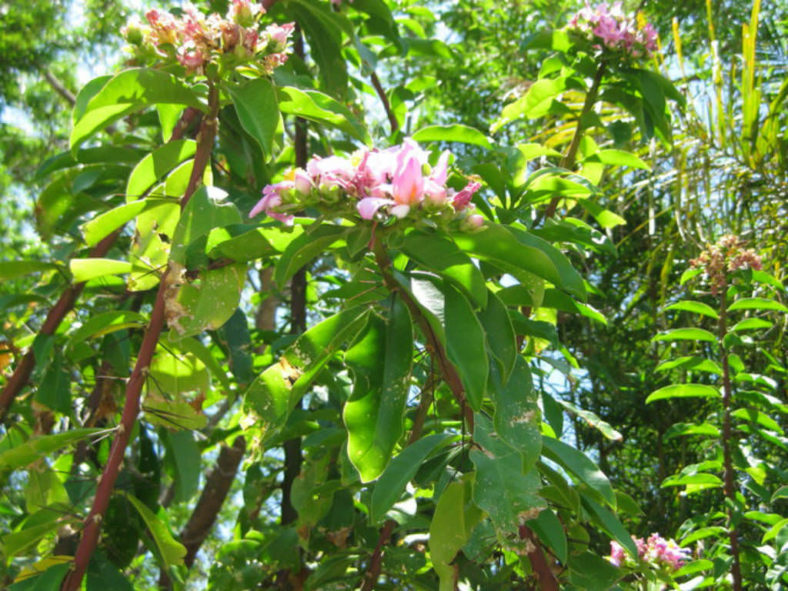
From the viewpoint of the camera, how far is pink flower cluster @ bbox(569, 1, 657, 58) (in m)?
A: 1.81

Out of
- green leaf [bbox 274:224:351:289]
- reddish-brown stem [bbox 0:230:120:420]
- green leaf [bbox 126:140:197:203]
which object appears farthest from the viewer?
reddish-brown stem [bbox 0:230:120:420]

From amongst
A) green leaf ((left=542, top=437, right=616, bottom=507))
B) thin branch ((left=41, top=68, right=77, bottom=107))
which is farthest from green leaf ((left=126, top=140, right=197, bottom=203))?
thin branch ((left=41, top=68, right=77, bottom=107))

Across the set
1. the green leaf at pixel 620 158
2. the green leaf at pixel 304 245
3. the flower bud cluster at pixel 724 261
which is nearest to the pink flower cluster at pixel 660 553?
the flower bud cluster at pixel 724 261

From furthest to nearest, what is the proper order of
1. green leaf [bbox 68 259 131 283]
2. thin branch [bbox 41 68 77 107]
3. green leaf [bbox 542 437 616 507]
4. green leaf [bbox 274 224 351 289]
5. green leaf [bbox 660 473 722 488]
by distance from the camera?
thin branch [bbox 41 68 77 107] → green leaf [bbox 660 473 722 488] → green leaf [bbox 68 259 131 283] → green leaf [bbox 542 437 616 507] → green leaf [bbox 274 224 351 289]

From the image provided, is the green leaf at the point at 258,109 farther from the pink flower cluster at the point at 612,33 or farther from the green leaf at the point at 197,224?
the pink flower cluster at the point at 612,33

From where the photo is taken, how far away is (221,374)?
1.54 meters

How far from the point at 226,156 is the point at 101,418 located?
732 mm

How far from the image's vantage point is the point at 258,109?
4.20 ft

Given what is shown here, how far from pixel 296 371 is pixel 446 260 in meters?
0.29

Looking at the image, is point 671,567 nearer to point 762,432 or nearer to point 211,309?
point 762,432

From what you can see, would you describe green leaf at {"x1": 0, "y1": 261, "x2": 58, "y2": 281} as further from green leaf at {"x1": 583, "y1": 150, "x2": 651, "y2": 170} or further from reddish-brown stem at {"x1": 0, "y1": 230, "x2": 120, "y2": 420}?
green leaf at {"x1": 583, "y1": 150, "x2": 651, "y2": 170}

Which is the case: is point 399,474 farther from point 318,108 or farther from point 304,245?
point 318,108

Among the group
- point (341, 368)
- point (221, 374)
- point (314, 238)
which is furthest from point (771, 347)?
point (314, 238)

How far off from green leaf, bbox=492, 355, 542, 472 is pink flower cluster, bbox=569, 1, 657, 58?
0.93m
